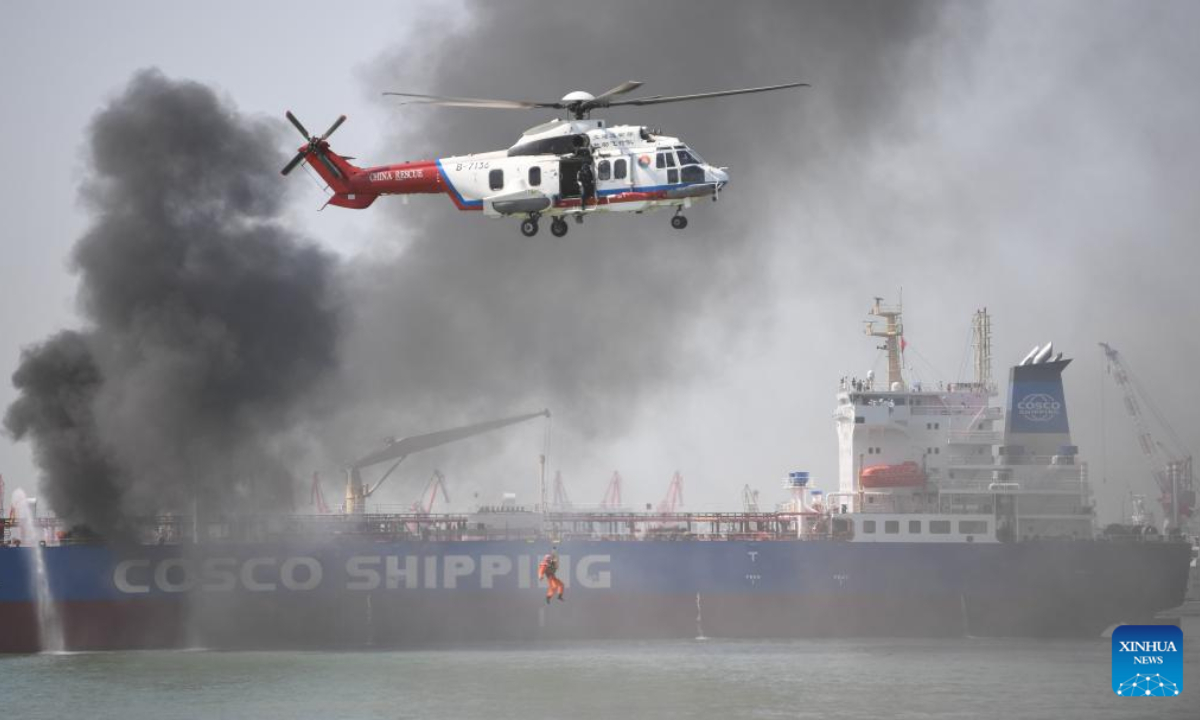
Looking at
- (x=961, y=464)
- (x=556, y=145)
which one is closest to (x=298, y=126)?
(x=556, y=145)

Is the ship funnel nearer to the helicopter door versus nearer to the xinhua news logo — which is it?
the xinhua news logo

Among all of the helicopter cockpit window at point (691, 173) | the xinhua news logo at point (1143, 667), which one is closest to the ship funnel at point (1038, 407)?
the xinhua news logo at point (1143, 667)

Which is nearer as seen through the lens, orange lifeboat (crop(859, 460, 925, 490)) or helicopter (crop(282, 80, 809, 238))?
helicopter (crop(282, 80, 809, 238))

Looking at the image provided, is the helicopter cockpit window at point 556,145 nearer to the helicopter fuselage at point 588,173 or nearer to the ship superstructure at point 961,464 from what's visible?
the helicopter fuselage at point 588,173

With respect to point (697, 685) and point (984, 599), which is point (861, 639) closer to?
point (984, 599)

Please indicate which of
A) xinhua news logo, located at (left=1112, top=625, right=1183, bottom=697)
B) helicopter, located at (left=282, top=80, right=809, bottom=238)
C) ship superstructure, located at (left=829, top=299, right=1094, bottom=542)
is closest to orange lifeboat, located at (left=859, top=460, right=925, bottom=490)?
ship superstructure, located at (left=829, top=299, right=1094, bottom=542)
